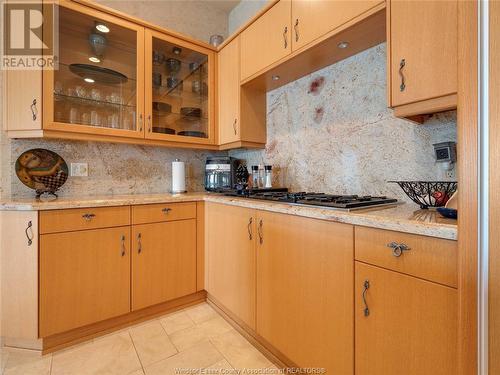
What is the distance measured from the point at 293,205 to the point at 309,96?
1003 mm

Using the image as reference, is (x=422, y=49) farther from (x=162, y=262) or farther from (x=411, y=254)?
(x=162, y=262)

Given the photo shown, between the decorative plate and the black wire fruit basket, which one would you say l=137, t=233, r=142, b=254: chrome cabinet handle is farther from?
the black wire fruit basket

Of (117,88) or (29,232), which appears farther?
(117,88)

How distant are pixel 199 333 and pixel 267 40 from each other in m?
2.05

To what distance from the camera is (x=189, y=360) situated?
1.46 metres

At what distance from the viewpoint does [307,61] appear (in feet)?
5.54

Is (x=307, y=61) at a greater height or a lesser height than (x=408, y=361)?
greater

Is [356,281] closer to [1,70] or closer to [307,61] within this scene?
[307,61]

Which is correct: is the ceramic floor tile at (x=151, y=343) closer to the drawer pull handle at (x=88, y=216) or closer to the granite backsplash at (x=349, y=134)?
the drawer pull handle at (x=88, y=216)

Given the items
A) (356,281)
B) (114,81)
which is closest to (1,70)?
(114,81)

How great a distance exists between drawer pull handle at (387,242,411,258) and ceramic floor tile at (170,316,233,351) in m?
1.32

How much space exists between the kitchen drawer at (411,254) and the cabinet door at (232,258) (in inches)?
27.6

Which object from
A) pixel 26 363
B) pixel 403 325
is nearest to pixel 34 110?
pixel 26 363

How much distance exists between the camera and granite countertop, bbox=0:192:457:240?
80cm
